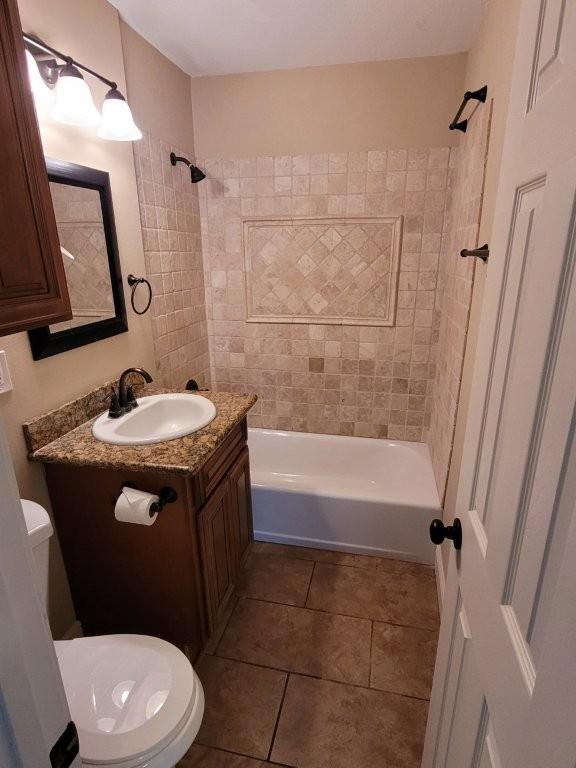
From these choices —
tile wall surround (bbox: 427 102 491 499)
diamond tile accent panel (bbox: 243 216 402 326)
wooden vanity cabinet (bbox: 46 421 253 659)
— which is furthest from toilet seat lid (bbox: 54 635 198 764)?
diamond tile accent panel (bbox: 243 216 402 326)

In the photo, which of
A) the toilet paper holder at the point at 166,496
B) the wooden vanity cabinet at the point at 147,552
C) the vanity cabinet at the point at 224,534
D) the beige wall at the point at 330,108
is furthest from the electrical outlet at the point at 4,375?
the beige wall at the point at 330,108

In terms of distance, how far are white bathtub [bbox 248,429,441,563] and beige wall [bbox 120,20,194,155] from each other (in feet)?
6.50

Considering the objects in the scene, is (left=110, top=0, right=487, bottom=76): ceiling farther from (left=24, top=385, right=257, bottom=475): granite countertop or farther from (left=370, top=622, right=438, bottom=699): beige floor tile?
(left=370, top=622, right=438, bottom=699): beige floor tile

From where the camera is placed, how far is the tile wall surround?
1.74m

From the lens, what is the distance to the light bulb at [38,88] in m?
1.33

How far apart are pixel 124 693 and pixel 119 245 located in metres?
1.66

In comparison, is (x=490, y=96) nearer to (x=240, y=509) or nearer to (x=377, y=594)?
(x=240, y=509)

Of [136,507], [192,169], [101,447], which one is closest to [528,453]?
[136,507]

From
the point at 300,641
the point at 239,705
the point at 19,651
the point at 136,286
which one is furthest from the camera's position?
the point at 136,286

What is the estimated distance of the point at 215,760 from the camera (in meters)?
1.35

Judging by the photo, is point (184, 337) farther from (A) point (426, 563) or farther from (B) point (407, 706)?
(B) point (407, 706)

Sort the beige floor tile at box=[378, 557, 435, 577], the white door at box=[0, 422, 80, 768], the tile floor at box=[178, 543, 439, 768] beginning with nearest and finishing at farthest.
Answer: the white door at box=[0, 422, 80, 768] < the tile floor at box=[178, 543, 439, 768] < the beige floor tile at box=[378, 557, 435, 577]

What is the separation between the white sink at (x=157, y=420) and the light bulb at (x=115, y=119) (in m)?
1.05

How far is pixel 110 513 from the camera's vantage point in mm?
1462
